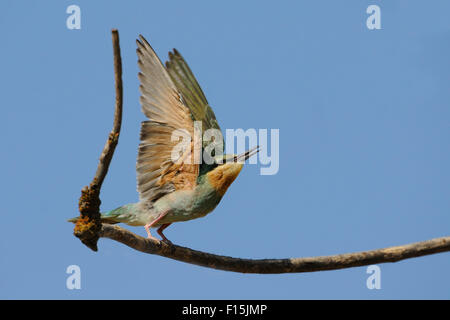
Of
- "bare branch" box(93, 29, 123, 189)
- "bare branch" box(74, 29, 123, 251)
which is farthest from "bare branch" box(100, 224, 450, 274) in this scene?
"bare branch" box(93, 29, 123, 189)

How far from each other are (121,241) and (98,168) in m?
0.84

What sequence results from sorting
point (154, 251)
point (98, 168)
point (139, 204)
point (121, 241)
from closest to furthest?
point (98, 168), point (121, 241), point (154, 251), point (139, 204)

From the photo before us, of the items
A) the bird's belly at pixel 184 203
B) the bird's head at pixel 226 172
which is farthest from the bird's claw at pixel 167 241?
the bird's head at pixel 226 172

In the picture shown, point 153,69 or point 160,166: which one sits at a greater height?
point 153,69

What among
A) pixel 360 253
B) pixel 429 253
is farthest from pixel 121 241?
pixel 429 253

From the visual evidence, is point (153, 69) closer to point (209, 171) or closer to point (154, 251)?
point (209, 171)

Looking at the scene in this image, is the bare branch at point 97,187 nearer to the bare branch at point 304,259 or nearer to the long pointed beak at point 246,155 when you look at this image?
the bare branch at point 304,259

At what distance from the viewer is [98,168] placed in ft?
10.2

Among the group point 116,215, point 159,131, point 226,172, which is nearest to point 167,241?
point 116,215

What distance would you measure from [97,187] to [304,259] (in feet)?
6.47

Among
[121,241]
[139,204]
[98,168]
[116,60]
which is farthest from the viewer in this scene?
[139,204]

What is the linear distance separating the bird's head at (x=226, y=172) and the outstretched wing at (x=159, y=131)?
149 millimetres

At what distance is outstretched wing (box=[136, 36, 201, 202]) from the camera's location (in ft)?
14.6

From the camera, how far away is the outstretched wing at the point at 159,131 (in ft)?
14.6
